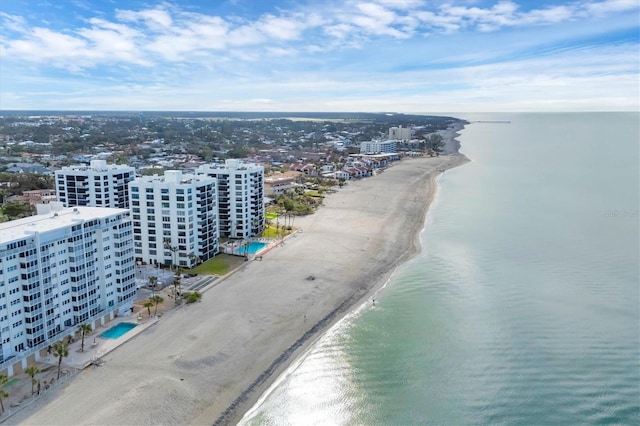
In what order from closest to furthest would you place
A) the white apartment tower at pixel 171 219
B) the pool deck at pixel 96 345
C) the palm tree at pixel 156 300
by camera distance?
the pool deck at pixel 96 345, the palm tree at pixel 156 300, the white apartment tower at pixel 171 219

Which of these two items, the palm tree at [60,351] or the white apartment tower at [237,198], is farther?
the white apartment tower at [237,198]

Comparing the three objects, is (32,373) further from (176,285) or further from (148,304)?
(176,285)

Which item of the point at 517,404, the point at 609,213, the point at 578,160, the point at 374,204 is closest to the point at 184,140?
the point at 374,204

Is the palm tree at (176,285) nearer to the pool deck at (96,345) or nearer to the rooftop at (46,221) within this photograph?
the pool deck at (96,345)

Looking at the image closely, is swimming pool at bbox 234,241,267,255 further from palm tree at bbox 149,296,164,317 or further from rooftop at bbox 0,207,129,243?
rooftop at bbox 0,207,129,243

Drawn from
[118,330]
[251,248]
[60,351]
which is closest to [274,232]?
[251,248]

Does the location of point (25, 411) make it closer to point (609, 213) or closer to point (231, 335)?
point (231, 335)

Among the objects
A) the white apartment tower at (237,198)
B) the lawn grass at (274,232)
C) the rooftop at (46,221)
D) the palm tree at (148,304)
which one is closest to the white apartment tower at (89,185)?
the white apartment tower at (237,198)
